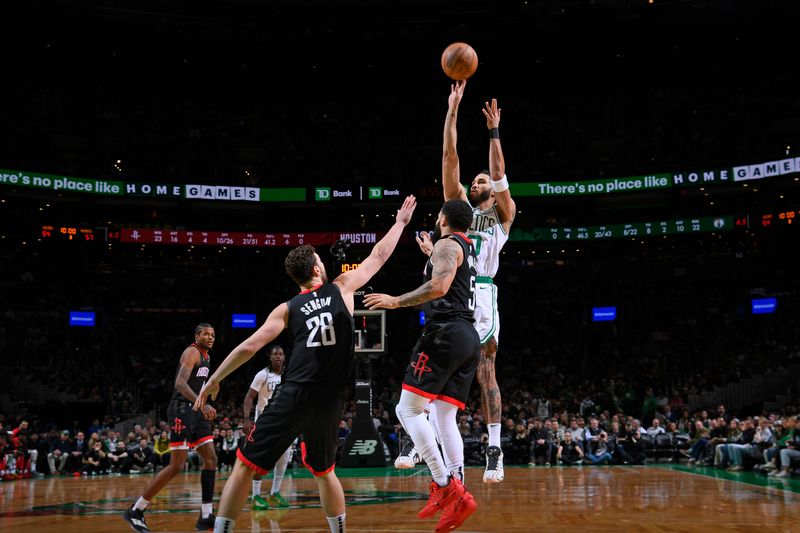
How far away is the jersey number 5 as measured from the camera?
574 centimetres

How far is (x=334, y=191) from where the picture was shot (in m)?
30.9

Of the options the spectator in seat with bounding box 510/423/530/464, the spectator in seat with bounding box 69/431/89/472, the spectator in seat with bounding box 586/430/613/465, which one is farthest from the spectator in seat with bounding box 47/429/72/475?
the spectator in seat with bounding box 586/430/613/465

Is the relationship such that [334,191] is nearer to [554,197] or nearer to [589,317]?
[554,197]

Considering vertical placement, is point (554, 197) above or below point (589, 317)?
above

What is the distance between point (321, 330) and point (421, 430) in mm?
1307

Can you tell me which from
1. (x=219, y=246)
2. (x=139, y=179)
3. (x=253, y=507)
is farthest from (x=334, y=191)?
(x=253, y=507)

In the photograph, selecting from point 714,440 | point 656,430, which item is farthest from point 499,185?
point 656,430

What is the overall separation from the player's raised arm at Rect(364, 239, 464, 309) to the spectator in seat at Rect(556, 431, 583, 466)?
15862 mm

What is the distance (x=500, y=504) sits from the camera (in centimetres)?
1033

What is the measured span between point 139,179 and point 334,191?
7.49 m

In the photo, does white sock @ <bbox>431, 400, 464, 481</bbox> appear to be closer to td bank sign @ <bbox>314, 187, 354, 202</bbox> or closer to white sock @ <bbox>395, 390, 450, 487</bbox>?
white sock @ <bbox>395, 390, 450, 487</bbox>

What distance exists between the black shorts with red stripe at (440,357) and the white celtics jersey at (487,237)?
3.30 ft

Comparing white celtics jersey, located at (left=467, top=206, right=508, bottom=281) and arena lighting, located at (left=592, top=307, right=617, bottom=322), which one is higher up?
arena lighting, located at (left=592, top=307, right=617, bottom=322)

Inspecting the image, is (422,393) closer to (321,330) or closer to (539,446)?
(321,330)
